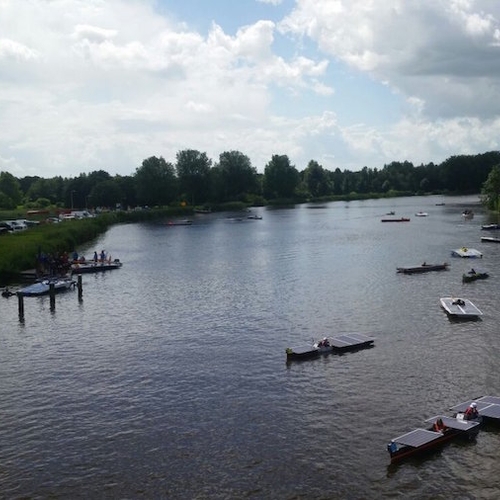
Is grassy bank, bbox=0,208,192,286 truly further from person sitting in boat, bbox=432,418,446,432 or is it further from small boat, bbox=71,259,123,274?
person sitting in boat, bbox=432,418,446,432

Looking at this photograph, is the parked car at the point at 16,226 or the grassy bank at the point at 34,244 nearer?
the grassy bank at the point at 34,244

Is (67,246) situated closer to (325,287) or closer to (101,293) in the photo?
(101,293)

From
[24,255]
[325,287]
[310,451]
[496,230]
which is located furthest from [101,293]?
[496,230]

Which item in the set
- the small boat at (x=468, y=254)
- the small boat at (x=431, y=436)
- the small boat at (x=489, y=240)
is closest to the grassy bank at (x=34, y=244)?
the small boat at (x=468, y=254)

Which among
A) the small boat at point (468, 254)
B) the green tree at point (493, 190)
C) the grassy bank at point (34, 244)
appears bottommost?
the small boat at point (468, 254)

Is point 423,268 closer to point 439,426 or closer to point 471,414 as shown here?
point 471,414

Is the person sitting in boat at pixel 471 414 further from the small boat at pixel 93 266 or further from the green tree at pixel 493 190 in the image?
the green tree at pixel 493 190

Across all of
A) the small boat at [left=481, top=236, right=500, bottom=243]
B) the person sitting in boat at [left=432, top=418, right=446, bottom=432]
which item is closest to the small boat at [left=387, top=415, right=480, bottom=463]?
the person sitting in boat at [left=432, top=418, right=446, bottom=432]
